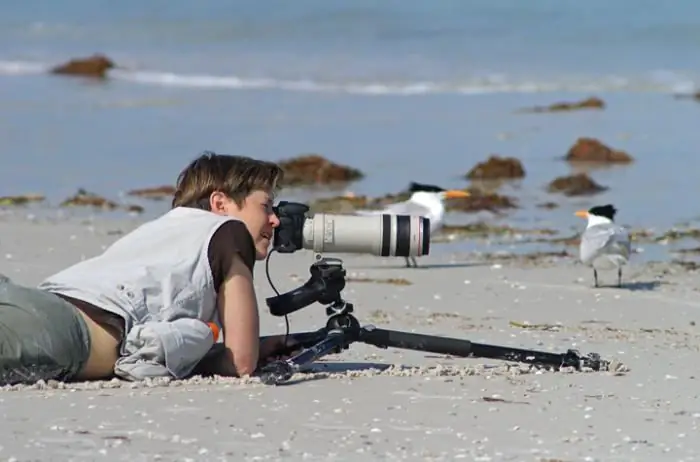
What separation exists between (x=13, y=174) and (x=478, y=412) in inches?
337

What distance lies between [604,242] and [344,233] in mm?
3812

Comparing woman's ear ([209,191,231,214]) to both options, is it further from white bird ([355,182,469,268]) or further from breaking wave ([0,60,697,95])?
breaking wave ([0,60,697,95])

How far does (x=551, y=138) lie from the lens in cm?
1559

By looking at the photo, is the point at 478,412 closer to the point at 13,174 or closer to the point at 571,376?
the point at 571,376

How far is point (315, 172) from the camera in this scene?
12.5m

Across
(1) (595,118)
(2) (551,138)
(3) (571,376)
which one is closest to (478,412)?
(3) (571,376)

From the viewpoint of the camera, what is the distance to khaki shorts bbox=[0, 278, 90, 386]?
14.2ft

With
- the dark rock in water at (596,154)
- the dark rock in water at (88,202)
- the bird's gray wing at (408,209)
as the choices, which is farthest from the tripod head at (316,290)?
the dark rock in water at (596,154)

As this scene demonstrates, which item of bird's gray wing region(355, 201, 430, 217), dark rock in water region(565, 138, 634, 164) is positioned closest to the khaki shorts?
bird's gray wing region(355, 201, 430, 217)

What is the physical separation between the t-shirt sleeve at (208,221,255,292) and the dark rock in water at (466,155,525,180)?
26.6 feet

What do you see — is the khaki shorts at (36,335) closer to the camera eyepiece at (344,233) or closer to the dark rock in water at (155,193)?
the camera eyepiece at (344,233)

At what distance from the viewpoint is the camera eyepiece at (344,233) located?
4664 millimetres

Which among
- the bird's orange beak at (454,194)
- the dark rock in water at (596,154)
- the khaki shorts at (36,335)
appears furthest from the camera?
the dark rock in water at (596,154)

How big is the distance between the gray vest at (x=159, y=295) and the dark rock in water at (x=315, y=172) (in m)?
7.76
